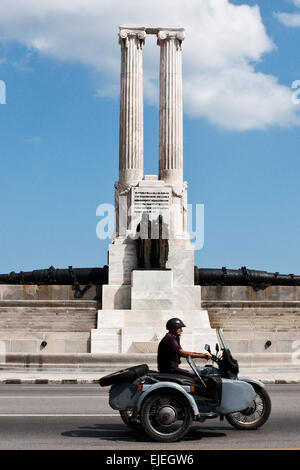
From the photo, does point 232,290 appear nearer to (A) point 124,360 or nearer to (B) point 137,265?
(B) point 137,265

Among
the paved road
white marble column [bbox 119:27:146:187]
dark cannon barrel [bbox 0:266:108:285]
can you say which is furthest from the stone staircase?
A: the paved road

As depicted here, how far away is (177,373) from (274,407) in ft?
12.0

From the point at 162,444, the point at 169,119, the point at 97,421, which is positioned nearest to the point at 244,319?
the point at 169,119

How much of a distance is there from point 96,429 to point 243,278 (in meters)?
23.8

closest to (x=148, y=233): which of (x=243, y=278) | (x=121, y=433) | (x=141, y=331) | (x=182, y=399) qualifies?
(x=141, y=331)

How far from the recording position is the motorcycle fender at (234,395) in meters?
9.20

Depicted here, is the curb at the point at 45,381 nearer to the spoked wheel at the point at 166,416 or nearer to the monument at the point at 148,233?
the monument at the point at 148,233

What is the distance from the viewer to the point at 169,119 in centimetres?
3247

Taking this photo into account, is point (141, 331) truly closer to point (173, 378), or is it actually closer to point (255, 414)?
point (255, 414)

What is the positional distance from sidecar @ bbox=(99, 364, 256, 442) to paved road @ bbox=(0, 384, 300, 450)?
0.68 feet

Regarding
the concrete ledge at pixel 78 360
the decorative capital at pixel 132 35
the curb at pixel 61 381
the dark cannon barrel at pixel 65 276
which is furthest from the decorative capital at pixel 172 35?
the curb at pixel 61 381

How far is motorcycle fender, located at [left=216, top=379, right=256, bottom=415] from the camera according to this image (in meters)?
9.20

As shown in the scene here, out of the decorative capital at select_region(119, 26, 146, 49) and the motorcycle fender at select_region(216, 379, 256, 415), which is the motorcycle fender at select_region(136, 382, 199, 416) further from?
the decorative capital at select_region(119, 26, 146, 49)

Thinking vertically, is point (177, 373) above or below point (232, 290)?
below
